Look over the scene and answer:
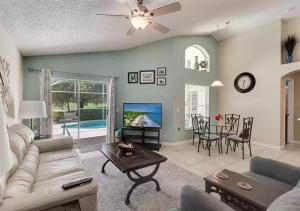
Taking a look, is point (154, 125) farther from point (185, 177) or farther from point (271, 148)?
point (271, 148)

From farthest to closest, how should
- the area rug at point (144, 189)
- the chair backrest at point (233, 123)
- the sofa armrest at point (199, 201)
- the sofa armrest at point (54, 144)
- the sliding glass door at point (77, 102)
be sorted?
the chair backrest at point (233, 123)
the sliding glass door at point (77, 102)
the sofa armrest at point (54, 144)
the area rug at point (144, 189)
the sofa armrest at point (199, 201)

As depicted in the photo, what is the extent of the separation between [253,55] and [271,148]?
2765 millimetres

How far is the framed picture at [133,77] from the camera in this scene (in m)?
5.24

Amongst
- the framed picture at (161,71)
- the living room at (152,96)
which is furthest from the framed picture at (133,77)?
the framed picture at (161,71)

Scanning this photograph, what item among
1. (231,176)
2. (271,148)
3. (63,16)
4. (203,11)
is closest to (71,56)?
(63,16)

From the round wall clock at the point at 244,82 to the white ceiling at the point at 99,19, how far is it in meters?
1.46

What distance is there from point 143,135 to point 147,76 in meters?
1.77

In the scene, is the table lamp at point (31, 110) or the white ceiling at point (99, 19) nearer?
the white ceiling at point (99, 19)

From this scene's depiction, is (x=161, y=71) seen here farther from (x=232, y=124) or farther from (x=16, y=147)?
(x=16, y=147)

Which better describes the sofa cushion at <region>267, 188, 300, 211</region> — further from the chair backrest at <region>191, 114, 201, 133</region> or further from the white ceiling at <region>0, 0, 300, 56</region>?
the chair backrest at <region>191, 114, 201, 133</region>

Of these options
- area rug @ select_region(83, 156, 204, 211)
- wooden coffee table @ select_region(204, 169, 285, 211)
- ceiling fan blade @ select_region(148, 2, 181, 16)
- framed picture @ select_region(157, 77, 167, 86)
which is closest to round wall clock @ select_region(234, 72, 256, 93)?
framed picture @ select_region(157, 77, 167, 86)

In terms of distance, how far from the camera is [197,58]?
5.78 m

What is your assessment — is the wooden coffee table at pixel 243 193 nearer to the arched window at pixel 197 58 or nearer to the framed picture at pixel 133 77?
the framed picture at pixel 133 77

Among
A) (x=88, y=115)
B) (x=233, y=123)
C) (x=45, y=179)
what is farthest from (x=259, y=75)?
(x=45, y=179)
